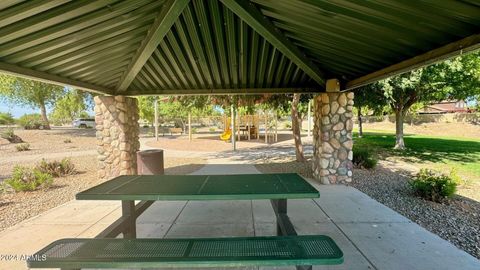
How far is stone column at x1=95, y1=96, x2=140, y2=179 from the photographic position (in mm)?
6781

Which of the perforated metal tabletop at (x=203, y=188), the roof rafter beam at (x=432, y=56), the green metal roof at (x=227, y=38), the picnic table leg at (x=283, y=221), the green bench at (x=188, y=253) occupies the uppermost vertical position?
the green metal roof at (x=227, y=38)

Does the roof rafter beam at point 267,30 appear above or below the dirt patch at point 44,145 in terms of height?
above

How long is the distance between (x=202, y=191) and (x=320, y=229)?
79.8 inches

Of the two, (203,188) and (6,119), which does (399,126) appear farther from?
(6,119)

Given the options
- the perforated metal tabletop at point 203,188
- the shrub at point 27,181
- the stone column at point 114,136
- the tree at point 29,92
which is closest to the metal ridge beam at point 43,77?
the stone column at point 114,136

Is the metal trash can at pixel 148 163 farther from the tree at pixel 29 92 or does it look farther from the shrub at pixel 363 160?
the tree at pixel 29 92

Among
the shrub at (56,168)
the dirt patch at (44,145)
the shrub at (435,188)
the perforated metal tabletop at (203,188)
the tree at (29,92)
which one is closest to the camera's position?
the perforated metal tabletop at (203,188)

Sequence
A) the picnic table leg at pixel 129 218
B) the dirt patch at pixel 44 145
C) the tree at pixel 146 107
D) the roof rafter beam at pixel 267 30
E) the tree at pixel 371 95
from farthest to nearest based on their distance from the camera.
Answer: the tree at pixel 146 107
the dirt patch at pixel 44 145
the tree at pixel 371 95
the roof rafter beam at pixel 267 30
the picnic table leg at pixel 129 218

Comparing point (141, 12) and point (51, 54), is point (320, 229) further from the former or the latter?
point (51, 54)

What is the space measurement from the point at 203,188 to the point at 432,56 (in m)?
3.49

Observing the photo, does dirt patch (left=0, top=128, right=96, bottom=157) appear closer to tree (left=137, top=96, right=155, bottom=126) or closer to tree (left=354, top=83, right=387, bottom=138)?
tree (left=137, top=96, right=155, bottom=126)

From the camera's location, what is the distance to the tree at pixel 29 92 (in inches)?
810

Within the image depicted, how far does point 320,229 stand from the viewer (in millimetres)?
3734

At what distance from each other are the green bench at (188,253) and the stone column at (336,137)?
167 inches
